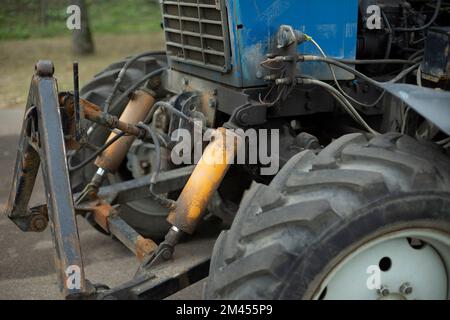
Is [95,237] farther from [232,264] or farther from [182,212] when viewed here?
[232,264]

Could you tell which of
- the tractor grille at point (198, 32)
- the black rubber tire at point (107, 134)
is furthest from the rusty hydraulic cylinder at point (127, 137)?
the tractor grille at point (198, 32)

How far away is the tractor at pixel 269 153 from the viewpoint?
228 cm

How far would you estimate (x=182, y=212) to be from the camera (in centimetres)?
307

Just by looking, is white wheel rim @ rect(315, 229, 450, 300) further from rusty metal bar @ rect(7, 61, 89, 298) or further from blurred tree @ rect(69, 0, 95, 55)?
blurred tree @ rect(69, 0, 95, 55)

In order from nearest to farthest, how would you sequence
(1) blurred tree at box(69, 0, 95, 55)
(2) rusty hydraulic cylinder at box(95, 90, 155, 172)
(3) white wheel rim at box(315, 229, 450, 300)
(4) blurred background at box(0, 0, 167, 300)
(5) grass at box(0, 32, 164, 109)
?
(3) white wheel rim at box(315, 229, 450, 300), (2) rusty hydraulic cylinder at box(95, 90, 155, 172), (4) blurred background at box(0, 0, 167, 300), (5) grass at box(0, 32, 164, 109), (1) blurred tree at box(69, 0, 95, 55)

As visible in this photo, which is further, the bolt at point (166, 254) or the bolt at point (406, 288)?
the bolt at point (166, 254)

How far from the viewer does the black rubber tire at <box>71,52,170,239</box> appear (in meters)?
4.22

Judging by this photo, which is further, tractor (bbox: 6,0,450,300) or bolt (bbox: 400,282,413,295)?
bolt (bbox: 400,282,413,295)

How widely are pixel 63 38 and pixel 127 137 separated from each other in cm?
1111

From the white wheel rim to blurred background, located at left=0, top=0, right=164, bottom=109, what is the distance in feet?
24.3

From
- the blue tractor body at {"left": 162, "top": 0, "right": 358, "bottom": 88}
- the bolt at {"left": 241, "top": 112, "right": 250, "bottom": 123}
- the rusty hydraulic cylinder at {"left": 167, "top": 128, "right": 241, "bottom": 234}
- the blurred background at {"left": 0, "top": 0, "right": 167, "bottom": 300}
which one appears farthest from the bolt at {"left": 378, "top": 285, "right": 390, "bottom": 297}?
the blurred background at {"left": 0, "top": 0, "right": 167, "bottom": 300}

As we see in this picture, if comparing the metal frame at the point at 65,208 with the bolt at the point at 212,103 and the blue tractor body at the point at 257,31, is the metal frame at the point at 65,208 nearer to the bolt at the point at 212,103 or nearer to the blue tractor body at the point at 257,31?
the bolt at the point at 212,103
